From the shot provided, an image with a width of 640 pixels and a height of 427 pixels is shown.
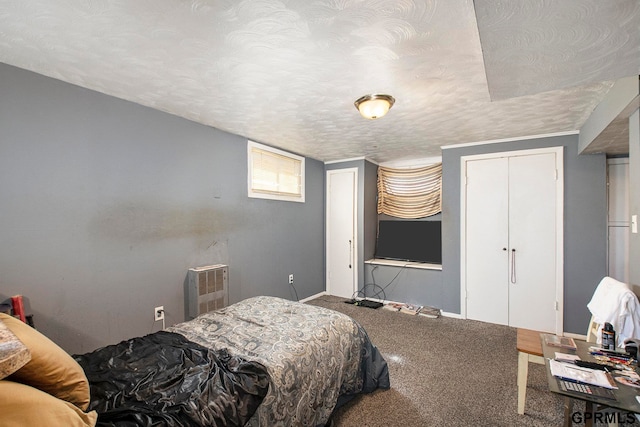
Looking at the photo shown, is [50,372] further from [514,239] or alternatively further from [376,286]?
[514,239]

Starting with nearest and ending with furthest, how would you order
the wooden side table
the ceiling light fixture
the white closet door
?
the wooden side table < the ceiling light fixture < the white closet door

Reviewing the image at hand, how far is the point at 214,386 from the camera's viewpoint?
4.57ft

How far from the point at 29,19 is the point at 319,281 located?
172 inches

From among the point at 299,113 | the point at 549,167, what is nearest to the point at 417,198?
the point at 549,167

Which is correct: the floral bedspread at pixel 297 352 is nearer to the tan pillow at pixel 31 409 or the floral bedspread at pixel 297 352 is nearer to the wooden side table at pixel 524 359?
the tan pillow at pixel 31 409

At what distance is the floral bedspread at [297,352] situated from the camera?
5.11 feet

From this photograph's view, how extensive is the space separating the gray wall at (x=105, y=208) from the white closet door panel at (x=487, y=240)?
3019 millimetres

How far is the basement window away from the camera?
3746 mm

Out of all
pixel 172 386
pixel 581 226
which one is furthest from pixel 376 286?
pixel 172 386

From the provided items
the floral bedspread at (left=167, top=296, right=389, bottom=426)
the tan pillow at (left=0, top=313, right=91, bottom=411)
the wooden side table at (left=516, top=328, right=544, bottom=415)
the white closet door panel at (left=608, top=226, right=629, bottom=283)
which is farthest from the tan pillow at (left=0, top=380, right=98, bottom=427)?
the white closet door panel at (left=608, top=226, right=629, bottom=283)

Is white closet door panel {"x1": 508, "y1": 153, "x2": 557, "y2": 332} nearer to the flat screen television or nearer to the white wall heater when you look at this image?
the flat screen television

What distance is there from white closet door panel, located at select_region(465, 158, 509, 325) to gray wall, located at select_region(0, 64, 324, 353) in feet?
9.91

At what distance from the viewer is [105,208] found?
237 cm

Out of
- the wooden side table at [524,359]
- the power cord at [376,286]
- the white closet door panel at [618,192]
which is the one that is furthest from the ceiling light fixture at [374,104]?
the white closet door panel at [618,192]
